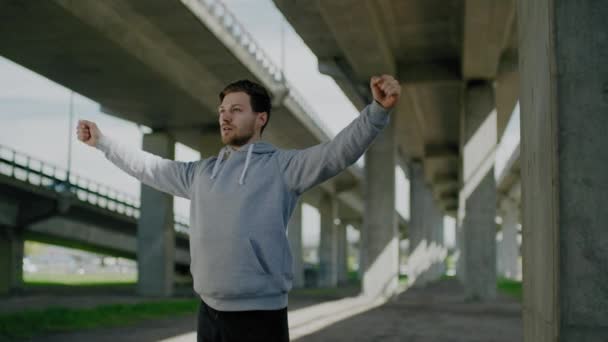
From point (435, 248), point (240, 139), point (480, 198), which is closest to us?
point (240, 139)

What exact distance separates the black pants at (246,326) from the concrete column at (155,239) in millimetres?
28551

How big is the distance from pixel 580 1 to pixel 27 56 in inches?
758

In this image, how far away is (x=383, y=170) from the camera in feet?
99.1

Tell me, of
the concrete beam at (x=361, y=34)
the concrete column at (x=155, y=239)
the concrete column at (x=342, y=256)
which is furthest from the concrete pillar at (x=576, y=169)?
the concrete column at (x=342, y=256)

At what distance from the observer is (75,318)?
1705 centimetres

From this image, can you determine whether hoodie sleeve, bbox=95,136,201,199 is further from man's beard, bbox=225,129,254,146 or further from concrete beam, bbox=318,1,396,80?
concrete beam, bbox=318,1,396,80

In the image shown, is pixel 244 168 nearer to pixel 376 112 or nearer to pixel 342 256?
pixel 376 112

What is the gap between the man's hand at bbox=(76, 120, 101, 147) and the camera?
3.60 m

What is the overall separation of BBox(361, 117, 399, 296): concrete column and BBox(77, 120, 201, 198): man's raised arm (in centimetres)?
2603

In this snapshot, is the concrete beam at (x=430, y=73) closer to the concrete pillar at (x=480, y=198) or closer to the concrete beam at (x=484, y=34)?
the concrete beam at (x=484, y=34)

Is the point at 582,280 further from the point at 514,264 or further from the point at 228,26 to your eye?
the point at 514,264

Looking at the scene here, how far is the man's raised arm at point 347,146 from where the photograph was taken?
2812mm

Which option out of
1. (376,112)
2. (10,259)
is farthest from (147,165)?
(10,259)

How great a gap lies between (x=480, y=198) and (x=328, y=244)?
110ft
